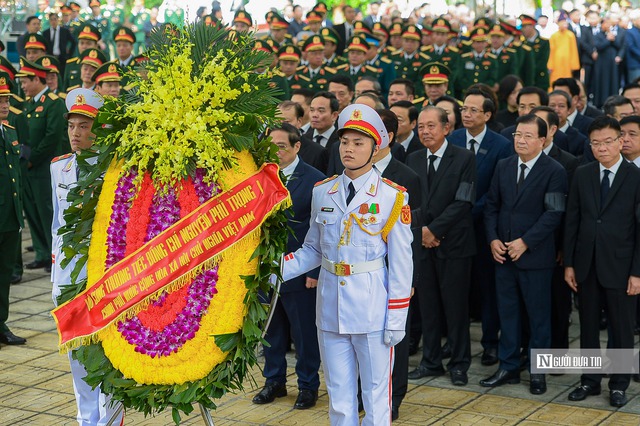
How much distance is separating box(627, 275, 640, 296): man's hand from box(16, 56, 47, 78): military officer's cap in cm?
777

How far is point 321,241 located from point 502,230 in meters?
2.41

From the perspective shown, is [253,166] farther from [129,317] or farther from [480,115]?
[480,115]

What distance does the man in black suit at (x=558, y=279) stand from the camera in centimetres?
795

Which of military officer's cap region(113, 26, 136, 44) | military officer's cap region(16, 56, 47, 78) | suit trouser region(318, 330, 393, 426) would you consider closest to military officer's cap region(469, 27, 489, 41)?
military officer's cap region(113, 26, 136, 44)

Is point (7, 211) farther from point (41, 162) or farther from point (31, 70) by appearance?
point (31, 70)

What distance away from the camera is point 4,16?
19.4 m

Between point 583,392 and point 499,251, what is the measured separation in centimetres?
121

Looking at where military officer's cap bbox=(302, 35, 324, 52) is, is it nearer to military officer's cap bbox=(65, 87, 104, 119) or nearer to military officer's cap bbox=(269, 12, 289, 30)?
military officer's cap bbox=(269, 12, 289, 30)

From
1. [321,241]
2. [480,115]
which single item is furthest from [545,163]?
[321,241]

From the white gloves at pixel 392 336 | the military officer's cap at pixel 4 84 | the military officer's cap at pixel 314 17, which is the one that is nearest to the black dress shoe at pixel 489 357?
the white gloves at pixel 392 336

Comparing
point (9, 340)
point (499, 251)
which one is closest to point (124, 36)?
point (9, 340)

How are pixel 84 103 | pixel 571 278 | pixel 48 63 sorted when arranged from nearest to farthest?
pixel 84 103, pixel 571 278, pixel 48 63

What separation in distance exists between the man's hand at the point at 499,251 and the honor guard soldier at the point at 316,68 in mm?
7062

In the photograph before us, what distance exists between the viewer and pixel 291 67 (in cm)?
1427
